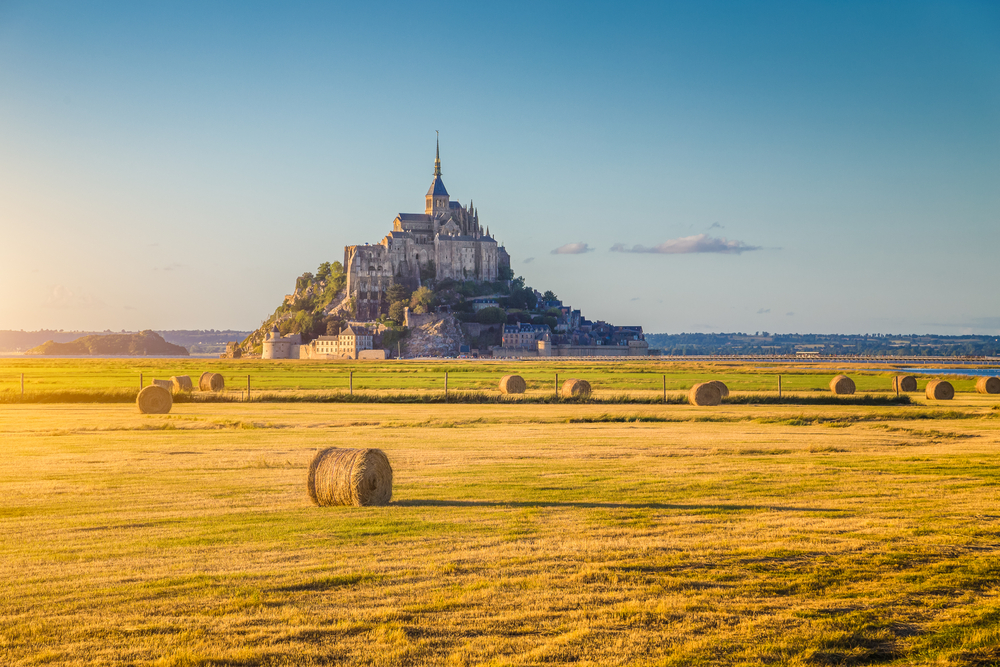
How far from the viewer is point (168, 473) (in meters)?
16.2

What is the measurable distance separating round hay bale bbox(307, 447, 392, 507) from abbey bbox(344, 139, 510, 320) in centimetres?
16208

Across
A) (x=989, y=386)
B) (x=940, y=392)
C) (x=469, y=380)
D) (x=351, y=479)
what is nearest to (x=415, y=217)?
(x=469, y=380)

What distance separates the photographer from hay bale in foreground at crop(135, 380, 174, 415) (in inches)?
1232

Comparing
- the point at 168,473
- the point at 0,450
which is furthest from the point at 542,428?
the point at 0,450

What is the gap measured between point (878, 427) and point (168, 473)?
2052 cm

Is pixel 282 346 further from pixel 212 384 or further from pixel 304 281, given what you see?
pixel 212 384

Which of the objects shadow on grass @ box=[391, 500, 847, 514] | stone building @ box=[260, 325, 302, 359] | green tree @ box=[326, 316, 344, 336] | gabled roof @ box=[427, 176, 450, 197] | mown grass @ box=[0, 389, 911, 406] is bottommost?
shadow on grass @ box=[391, 500, 847, 514]

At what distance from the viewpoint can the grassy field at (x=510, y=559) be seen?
6883mm

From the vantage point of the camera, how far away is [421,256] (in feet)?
600

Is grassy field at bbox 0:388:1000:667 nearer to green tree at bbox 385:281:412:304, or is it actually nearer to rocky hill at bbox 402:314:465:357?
rocky hill at bbox 402:314:465:357

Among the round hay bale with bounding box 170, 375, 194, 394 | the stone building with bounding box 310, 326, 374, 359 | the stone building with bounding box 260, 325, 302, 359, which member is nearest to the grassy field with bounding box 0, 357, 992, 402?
the round hay bale with bounding box 170, 375, 194, 394

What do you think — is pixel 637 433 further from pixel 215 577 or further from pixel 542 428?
pixel 215 577

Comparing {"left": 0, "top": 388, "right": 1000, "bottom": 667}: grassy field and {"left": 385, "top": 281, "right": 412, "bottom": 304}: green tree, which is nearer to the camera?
{"left": 0, "top": 388, "right": 1000, "bottom": 667}: grassy field

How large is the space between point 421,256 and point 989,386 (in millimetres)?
145144
